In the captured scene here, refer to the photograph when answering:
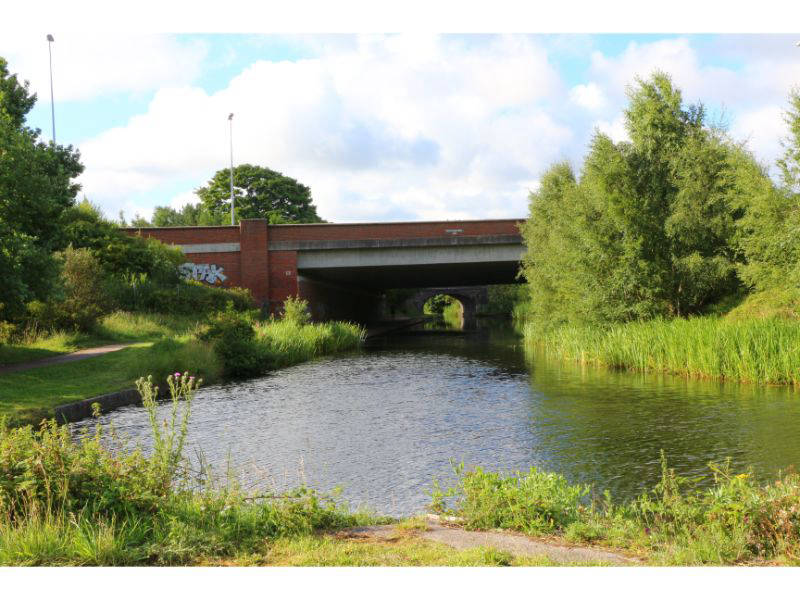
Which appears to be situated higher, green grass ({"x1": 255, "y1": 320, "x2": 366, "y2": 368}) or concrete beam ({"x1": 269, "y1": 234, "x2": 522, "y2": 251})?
concrete beam ({"x1": 269, "y1": 234, "x2": 522, "y2": 251})

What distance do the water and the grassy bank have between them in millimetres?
Answer: 784

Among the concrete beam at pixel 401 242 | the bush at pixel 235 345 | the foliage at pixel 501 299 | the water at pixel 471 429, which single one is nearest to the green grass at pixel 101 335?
the bush at pixel 235 345

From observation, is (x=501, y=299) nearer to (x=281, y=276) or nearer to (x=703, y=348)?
(x=281, y=276)

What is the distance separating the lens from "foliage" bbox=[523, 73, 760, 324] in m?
24.3

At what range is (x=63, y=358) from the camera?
63.6 feet

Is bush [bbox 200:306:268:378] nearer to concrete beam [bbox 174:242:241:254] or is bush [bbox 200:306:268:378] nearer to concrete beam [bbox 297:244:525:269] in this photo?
concrete beam [bbox 174:242:241:254]

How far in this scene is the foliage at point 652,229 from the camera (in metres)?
24.3

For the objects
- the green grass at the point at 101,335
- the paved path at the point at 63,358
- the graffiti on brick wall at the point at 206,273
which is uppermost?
the graffiti on brick wall at the point at 206,273

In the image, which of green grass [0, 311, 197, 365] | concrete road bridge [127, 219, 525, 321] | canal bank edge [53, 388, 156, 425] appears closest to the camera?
canal bank edge [53, 388, 156, 425]

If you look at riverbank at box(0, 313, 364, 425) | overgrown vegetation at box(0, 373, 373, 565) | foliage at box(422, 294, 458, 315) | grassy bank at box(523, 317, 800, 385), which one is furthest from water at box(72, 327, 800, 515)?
foliage at box(422, 294, 458, 315)

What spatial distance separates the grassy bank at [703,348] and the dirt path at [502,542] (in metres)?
13.8

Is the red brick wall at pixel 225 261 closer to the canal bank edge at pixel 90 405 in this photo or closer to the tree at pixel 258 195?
the canal bank edge at pixel 90 405

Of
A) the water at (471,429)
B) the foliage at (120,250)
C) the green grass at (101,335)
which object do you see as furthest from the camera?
the foliage at (120,250)

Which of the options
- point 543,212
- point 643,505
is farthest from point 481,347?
point 643,505
